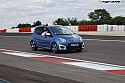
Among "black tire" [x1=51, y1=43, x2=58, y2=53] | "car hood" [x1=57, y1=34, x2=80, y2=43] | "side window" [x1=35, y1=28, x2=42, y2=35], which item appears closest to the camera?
"car hood" [x1=57, y1=34, x2=80, y2=43]

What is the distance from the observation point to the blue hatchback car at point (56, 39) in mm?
17125

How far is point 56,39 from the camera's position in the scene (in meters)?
17.3

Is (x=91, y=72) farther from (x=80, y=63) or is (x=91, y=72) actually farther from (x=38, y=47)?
(x=38, y=47)

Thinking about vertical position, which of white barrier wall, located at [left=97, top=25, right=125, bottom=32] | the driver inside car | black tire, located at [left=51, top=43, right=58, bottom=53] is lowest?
black tire, located at [left=51, top=43, right=58, bottom=53]

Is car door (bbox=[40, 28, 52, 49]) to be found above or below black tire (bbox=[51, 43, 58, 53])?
above

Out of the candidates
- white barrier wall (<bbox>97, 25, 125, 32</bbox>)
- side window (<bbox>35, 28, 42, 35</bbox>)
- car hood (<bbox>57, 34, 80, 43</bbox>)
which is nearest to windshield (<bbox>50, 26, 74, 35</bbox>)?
car hood (<bbox>57, 34, 80, 43</bbox>)

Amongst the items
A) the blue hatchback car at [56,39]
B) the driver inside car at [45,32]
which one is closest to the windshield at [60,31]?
the blue hatchback car at [56,39]

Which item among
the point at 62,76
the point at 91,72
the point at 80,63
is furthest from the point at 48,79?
the point at 80,63

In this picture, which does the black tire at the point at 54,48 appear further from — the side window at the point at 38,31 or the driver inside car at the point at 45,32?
the side window at the point at 38,31

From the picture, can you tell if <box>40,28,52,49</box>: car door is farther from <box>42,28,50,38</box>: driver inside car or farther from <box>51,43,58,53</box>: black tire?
<box>51,43,58,53</box>: black tire

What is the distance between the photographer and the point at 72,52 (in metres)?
17.8

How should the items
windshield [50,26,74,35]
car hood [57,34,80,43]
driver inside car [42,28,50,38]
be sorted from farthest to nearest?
driver inside car [42,28,50,38]
windshield [50,26,74,35]
car hood [57,34,80,43]

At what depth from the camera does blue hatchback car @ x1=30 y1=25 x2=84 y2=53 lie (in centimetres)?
1712

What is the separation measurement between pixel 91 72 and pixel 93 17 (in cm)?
10828
